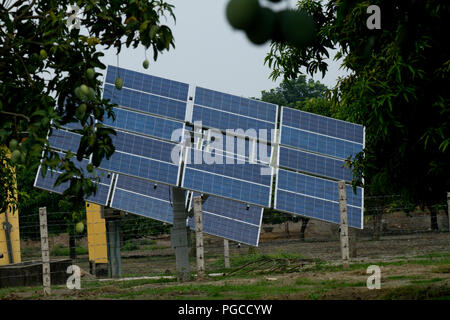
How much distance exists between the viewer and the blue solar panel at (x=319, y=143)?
17172mm

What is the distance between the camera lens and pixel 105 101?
6.96 m

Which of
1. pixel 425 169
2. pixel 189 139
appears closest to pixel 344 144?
pixel 189 139

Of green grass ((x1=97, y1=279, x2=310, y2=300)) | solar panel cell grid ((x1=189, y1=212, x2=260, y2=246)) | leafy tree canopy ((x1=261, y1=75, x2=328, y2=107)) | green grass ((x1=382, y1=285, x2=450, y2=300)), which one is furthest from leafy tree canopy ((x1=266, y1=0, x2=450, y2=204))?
leafy tree canopy ((x1=261, y1=75, x2=328, y2=107))

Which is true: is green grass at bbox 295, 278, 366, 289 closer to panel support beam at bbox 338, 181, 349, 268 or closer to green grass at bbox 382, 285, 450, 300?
green grass at bbox 382, 285, 450, 300

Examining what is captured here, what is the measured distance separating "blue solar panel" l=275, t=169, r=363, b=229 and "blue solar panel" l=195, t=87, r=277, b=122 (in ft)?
5.60

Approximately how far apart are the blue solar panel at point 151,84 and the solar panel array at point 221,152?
3 cm

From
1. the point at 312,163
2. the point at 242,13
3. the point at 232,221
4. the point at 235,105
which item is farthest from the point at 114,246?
the point at 242,13

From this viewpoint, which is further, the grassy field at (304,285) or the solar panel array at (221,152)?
the solar panel array at (221,152)

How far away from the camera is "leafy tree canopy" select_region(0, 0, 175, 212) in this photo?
604cm

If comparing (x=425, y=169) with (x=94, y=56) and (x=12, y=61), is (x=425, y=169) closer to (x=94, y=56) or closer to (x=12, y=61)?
(x=94, y=56)

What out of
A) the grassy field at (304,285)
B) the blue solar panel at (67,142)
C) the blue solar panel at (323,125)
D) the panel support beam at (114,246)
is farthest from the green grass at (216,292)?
the panel support beam at (114,246)

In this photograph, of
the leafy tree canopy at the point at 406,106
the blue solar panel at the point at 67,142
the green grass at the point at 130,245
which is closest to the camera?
the leafy tree canopy at the point at 406,106

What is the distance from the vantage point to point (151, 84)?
55.4ft

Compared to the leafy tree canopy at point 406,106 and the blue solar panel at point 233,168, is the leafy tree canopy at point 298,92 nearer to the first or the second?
the blue solar panel at point 233,168
